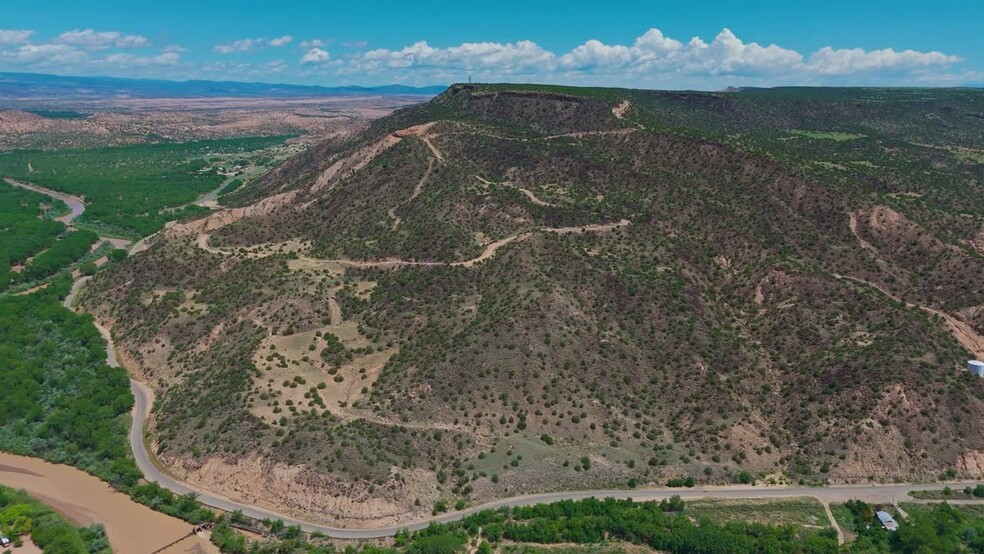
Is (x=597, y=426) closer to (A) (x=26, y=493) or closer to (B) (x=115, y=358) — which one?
(A) (x=26, y=493)

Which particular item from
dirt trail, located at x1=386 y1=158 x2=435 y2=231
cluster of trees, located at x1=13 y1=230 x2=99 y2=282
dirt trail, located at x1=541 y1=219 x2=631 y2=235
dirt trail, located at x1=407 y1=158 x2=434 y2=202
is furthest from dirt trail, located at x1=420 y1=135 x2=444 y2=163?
cluster of trees, located at x1=13 y1=230 x2=99 y2=282

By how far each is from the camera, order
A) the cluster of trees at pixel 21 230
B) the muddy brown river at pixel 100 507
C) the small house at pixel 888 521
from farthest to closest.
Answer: the cluster of trees at pixel 21 230 < the muddy brown river at pixel 100 507 < the small house at pixel 888 521

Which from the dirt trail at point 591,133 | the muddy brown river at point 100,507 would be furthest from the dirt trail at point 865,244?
the muddy brown river at point 100,507

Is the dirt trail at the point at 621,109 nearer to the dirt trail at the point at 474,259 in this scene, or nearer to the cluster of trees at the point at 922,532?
the dirt trail at the point at 474,259

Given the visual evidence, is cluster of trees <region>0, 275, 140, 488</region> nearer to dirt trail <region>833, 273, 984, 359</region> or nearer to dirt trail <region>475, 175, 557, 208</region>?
dirt trail <region>475, 175, 557, 208</region>

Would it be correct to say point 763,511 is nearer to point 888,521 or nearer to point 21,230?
point 888,521
